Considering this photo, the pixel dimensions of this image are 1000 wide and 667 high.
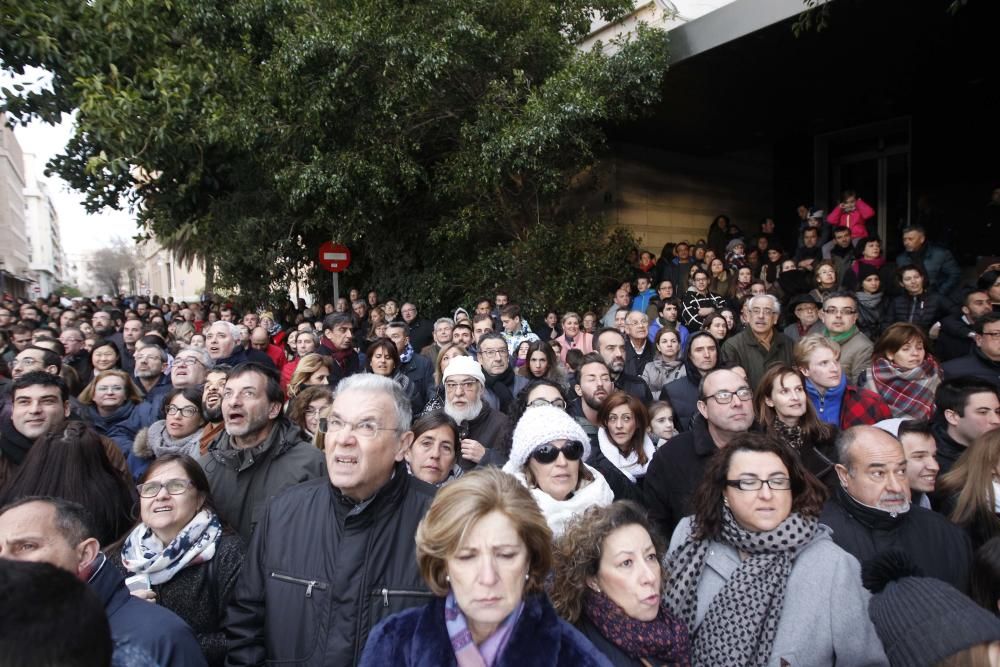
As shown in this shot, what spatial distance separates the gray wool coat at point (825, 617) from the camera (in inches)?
79.0

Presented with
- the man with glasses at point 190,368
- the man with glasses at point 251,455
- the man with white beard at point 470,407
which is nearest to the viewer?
the man with glasses at point 251,455

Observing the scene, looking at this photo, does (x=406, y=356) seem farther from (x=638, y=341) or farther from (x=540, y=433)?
(x=540, y=433)

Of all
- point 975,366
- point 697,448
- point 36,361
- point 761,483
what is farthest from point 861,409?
point 36,361

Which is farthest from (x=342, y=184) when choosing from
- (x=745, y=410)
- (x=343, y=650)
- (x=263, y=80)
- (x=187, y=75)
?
(x=343, y=650)

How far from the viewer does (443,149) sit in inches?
469

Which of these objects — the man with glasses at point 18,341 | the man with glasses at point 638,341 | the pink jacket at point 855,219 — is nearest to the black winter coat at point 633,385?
the man with glasses at point 638,341

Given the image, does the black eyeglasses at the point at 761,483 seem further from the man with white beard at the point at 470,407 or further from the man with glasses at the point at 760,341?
the man with glasses at the point at 760,341

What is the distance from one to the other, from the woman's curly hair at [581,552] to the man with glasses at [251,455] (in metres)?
1.54

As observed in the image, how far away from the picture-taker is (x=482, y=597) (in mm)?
1675

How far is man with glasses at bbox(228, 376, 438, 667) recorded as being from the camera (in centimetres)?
208

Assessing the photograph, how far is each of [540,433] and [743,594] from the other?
41.4 inches

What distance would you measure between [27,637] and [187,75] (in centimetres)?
1113

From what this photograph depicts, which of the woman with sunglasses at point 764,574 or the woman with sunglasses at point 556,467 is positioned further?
the woman with sunglasses at point 556,467

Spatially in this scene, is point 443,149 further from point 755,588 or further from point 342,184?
point 755,588
